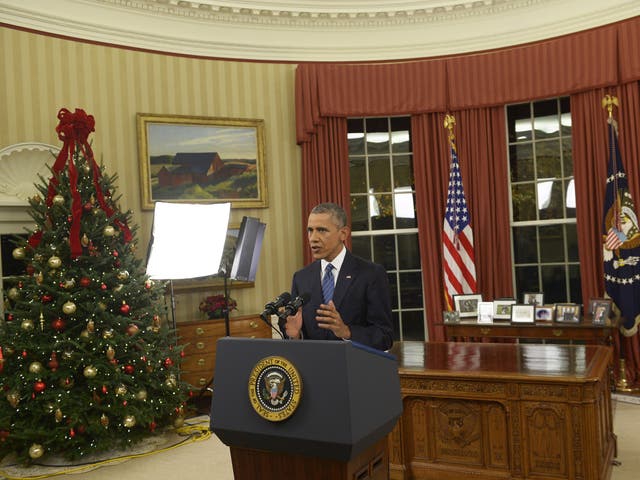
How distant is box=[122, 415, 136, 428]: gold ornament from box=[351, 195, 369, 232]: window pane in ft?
12.1

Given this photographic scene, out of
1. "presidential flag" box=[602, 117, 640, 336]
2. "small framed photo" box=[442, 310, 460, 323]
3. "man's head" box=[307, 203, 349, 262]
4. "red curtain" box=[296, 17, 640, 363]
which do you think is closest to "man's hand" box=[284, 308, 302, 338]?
"man's head" box=[307, 203, 349, 262]

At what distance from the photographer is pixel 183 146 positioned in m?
7.02

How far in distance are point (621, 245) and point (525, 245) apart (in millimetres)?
1266

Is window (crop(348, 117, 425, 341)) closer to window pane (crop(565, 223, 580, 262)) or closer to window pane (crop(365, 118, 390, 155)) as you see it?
window pane (crop(365, 118, 390, 155))

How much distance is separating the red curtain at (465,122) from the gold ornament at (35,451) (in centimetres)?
354

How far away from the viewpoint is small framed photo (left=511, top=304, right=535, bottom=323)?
6121mm

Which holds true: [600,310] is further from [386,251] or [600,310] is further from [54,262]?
[54,262]

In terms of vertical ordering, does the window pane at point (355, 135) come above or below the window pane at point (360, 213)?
above

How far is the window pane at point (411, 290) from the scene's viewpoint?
25.1 feet

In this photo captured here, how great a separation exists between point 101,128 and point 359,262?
15.2 ft

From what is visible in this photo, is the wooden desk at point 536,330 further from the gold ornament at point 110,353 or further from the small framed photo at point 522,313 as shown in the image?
the gold ornament at point 110,353

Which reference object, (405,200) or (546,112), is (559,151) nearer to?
(546,112)

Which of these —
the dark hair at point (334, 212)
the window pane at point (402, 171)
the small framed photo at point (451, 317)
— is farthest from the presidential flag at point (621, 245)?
the dark hair at point (334, 212)

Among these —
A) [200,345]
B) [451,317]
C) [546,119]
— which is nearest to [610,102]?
[546,119]
